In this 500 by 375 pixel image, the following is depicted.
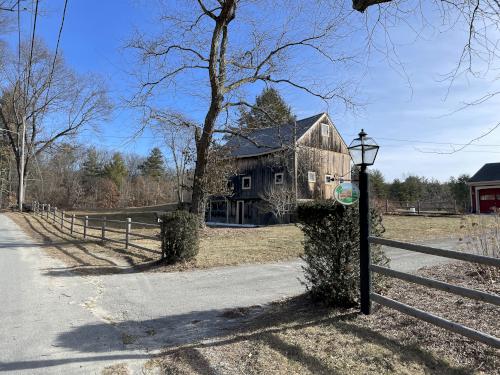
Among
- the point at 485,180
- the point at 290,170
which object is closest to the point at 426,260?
the point at 290,170

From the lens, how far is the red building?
34.4m

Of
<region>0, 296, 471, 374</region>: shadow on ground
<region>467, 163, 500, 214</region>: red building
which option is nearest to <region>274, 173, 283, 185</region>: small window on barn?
<region>467, 163, 500, 214</region>: red building

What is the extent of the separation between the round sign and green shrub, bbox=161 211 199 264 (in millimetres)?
6076

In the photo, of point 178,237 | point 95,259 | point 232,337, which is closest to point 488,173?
point 178,237

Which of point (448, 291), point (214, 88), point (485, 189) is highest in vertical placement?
point (214, 88)

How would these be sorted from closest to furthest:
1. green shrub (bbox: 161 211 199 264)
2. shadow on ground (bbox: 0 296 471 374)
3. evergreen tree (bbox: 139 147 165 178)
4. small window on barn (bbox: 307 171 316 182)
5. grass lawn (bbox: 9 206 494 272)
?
shadow on ground (bbox: 0 296 471 374), green shrub (bbox: 161 211 199 264), grass lawn (bbox: 9 206 494 272), small window on barn (bbox: 307 171 316 182), evergreen tree (bbox: 139 147 165 178)

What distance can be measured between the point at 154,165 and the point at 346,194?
227ft

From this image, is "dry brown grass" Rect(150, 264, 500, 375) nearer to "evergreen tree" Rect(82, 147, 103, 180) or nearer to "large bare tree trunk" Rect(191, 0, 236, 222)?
"large bare tree trunk" Rect(191, 0, 236, 222)

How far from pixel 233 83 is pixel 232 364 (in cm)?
1283

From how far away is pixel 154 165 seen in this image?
71875 mm

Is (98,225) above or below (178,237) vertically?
below

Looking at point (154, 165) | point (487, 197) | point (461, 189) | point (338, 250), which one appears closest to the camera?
point (338, 250)

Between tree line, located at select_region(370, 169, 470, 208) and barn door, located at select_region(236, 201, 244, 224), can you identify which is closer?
barn door, located at select_region(236, 201, 244, 224)

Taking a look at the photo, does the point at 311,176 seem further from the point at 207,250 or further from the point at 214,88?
the point at 207,250
